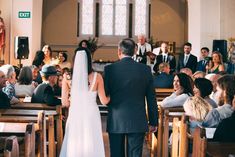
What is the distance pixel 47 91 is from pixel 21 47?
7668 mm

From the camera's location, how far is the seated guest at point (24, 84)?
306 inches

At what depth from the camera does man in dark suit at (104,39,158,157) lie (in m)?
5.05

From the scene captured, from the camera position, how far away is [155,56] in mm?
13102

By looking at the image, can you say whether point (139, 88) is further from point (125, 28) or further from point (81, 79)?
point (125, 28)

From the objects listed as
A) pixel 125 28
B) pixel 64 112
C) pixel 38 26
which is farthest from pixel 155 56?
pixel 64 112

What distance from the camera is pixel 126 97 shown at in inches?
199

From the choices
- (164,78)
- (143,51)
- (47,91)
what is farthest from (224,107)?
(143,51)

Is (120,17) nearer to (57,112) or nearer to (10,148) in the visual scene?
(57,112)

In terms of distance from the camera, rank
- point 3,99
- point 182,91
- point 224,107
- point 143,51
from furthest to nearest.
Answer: point 143,51, point 182,91, point 3,99, point 224,107

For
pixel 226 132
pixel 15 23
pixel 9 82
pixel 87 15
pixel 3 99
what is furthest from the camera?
Result: pixel 87 15

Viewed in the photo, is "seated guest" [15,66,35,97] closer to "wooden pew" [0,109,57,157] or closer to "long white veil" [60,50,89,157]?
"wooden pew" [0,109,57,157]

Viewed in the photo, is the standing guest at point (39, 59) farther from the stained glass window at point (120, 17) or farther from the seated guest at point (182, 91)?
the stained glass window at point (120, 17)

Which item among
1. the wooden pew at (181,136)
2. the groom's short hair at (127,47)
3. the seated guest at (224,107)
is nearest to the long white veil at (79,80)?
the groom's short hair at (127,47)

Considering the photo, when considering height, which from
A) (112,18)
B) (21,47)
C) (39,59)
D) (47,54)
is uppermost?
(112,18)
